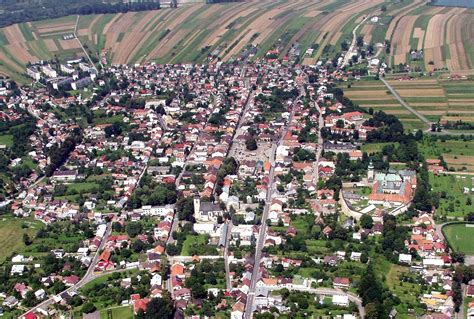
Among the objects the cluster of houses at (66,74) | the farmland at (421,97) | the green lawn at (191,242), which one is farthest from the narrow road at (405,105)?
the cluster of houses at (66,74)

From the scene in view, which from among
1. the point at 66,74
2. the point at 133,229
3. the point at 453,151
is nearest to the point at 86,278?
the point at 133,229

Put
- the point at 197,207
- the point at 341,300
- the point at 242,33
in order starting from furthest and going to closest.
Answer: the point at 242,33 → the point at 197,207 → the point at 341,300

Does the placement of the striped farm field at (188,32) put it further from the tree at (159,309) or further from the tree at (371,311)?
the tree at (159,309)

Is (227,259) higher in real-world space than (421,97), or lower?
higher

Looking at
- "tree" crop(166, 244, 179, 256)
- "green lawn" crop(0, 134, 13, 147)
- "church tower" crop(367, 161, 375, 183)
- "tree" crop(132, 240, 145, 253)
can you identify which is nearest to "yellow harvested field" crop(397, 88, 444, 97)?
"church tower" crop(367, 161, 375, 183)

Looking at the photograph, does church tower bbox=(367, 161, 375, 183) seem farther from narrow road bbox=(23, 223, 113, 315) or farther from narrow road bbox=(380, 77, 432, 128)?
narrow road bbox=(23, 223, 113, 315)

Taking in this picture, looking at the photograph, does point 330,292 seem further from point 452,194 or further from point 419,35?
point 419,35

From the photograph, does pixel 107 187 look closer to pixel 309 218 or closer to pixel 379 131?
pixel 309 218
